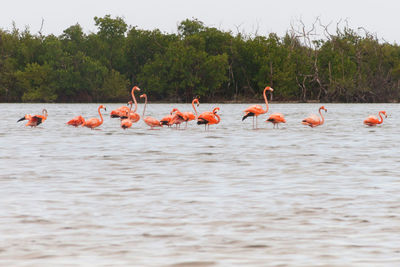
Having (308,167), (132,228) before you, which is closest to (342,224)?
(132,228)

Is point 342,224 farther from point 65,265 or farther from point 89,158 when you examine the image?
A: point 89,158

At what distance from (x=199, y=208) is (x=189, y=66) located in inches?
3345

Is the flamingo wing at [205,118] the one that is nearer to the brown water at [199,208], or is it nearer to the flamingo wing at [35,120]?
the flamingo wing at [35,120]

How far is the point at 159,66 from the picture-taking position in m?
94.6

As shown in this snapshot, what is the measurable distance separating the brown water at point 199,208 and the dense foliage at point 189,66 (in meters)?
74.7

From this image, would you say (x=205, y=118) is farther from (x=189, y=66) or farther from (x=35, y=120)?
(x=189, y=66)

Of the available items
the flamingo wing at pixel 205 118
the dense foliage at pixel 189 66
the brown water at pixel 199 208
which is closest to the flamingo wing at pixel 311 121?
the flamingo wing at pixel 205 118

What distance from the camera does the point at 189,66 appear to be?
93438 millimetres

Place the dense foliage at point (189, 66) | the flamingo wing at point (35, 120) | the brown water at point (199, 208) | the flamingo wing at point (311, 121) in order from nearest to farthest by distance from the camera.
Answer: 1. the brown water at point (199, 208)
2. the flamingo wing at point (311, 121)
3. the flamingo wing at point (35, 120)
4. the dense foliage at point (189, 66)

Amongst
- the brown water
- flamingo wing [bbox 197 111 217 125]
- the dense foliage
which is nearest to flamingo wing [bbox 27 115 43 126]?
flamingo wing [bbox 197 111 217 125]

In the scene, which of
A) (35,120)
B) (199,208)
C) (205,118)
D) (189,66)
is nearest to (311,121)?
(205,118)

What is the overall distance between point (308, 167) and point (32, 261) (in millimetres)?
8907

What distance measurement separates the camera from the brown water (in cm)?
654

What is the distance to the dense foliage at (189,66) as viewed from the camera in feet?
303
